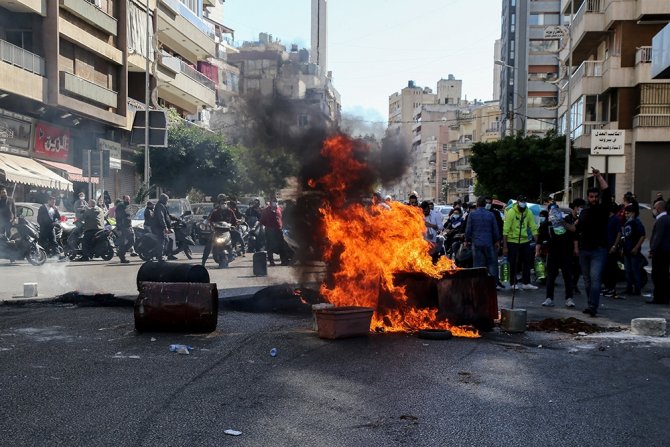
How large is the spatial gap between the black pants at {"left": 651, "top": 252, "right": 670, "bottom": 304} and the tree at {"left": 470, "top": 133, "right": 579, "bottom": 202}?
3200cm

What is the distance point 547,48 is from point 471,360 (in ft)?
259

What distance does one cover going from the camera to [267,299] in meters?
11.5

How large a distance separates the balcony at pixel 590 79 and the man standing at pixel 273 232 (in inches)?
909

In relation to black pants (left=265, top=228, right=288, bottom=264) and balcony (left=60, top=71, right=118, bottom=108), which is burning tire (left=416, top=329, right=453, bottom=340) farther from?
balcony (left=60, top=71, right=118, bottom=108)

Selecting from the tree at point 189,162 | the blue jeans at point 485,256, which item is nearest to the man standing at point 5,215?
the blue jeans at point 485,256

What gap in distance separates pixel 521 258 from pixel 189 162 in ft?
93.5

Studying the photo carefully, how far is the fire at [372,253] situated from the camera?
9.44 meters

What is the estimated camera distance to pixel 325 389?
609 cm

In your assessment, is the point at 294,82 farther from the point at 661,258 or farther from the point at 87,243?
the point at 87,243

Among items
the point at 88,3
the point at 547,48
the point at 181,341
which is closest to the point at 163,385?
the point at 181,341

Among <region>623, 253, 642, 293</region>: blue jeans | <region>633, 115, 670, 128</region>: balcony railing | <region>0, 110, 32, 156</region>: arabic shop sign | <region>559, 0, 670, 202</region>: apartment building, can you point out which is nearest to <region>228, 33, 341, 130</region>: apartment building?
<region>623, 253, 642, 293</region>: blue jeans

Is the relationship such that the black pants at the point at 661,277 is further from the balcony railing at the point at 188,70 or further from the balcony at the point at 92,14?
the balcony railing at the point at 188,70

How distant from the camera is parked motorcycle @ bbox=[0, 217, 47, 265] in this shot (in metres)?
18.4

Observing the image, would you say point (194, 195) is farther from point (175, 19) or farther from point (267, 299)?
point (267, 299)
